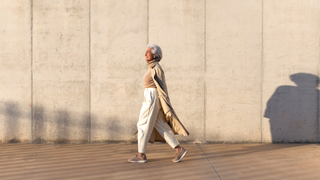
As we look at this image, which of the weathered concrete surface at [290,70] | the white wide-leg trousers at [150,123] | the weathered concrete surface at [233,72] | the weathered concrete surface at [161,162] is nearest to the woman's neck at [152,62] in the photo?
the white wide-leg trousers at [150,123]

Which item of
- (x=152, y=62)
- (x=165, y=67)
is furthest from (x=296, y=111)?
(x=152, y=62)

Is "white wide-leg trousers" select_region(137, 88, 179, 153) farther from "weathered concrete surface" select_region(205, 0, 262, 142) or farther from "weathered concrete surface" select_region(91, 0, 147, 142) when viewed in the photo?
"weathered concrete surface" select_region(205, 0, 262, 142)

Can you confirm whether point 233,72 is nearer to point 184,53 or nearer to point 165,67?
point 184,53

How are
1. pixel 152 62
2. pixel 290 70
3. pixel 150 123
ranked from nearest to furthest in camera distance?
pixel 150 123, pixel 152 62, pixel 290 70

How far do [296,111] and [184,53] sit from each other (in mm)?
2590

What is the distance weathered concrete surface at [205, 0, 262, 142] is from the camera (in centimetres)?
597

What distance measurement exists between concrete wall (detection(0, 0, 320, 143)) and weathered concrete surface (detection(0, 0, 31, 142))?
0.8 inches

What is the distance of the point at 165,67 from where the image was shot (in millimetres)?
6012

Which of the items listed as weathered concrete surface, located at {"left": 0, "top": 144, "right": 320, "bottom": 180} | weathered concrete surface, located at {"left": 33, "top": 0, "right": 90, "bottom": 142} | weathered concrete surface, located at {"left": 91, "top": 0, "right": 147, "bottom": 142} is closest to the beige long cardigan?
weathered concrete surface, located at {"left": 0, "top": 144, "right": 320, "bottom": 180}

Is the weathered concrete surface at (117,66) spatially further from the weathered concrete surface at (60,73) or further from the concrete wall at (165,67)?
the weathered concrete surface at (60,73)

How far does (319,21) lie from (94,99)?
16.1 feet

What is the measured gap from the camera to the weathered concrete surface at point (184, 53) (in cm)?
598

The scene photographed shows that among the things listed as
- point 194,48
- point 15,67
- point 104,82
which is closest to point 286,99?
point 194,48

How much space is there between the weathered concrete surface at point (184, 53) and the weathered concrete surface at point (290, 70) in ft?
Result: 4.37
